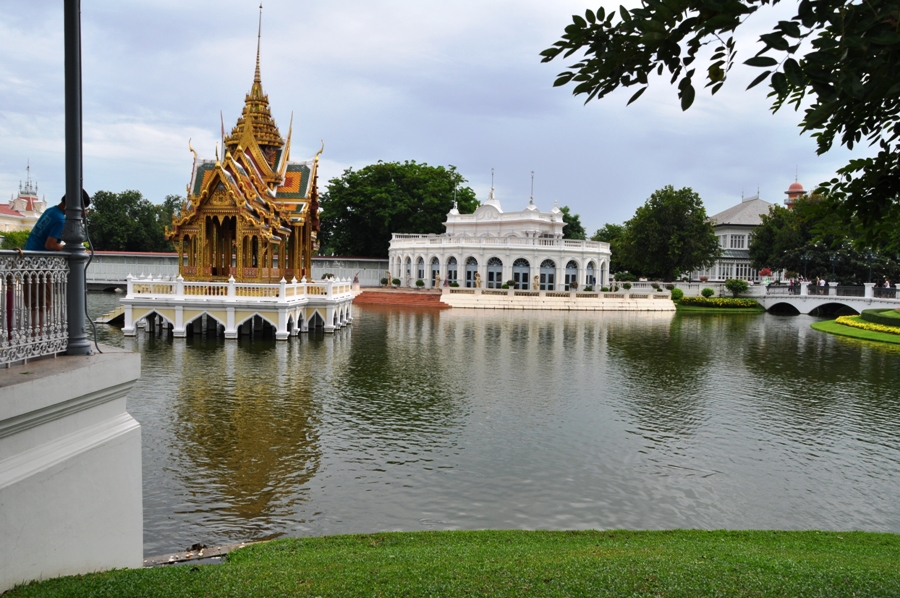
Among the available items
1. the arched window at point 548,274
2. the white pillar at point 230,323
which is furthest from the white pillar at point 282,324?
the arched window at point 548,274

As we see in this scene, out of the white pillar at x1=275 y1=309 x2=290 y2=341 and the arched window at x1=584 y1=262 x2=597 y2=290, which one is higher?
the arched window at x1=584 y1=262 x2=597 y2=290

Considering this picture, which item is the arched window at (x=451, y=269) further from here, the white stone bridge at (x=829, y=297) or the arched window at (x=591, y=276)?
the white stone bridge at (x=829, y=297)

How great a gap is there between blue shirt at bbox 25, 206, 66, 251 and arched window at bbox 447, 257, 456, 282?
48.4 metres

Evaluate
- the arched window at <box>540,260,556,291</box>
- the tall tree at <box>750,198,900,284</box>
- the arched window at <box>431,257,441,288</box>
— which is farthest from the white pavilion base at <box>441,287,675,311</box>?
the tall tree at <box>750,198,900,284</box>

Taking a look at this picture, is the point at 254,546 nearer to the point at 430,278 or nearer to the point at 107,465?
the point at 107,465

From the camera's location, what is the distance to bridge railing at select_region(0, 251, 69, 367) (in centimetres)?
451

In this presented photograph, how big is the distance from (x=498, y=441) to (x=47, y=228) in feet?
24.7

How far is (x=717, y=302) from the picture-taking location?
4981cm

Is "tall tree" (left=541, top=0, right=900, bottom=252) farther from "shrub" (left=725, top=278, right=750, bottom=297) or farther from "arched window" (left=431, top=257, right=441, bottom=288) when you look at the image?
"shrub" (left=725, top=278, right=750, bottom=297)

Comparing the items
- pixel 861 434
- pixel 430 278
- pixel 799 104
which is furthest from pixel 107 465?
pixel 430 278

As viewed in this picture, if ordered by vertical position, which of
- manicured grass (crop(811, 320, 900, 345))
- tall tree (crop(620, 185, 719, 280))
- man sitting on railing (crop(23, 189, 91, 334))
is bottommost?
manicured grass (crop(811, 320, 900, 345))

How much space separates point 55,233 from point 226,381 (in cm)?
1008

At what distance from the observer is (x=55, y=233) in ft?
18.1

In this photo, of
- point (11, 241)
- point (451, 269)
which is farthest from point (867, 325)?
point (11, 241)
